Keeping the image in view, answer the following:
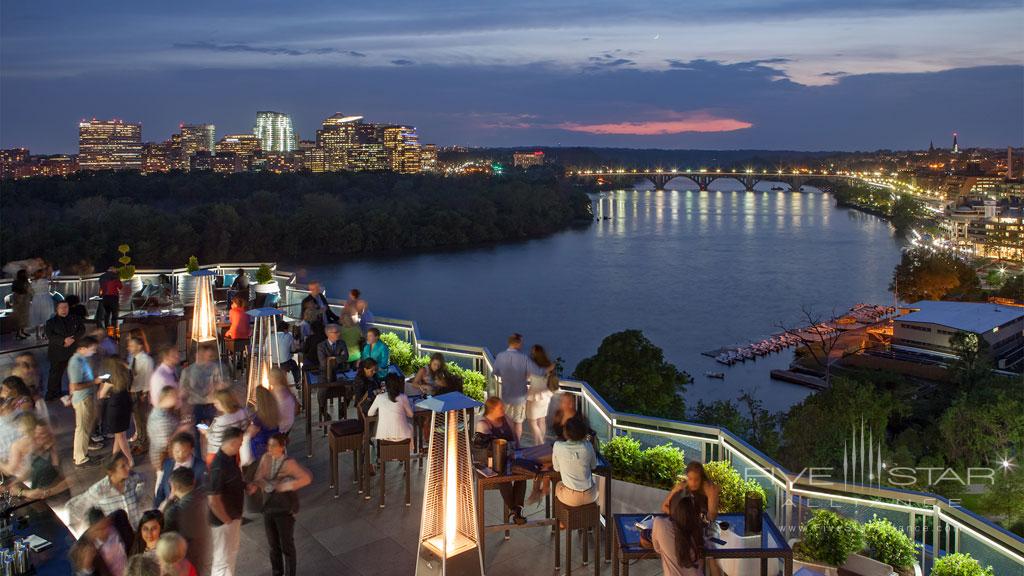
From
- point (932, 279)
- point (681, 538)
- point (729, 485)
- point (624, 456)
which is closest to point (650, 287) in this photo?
point (932, 279)

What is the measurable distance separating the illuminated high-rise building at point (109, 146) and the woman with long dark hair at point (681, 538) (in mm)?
88874

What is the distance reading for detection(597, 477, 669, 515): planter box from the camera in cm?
548

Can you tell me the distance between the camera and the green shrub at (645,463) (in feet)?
18.2

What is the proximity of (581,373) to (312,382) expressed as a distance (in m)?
20.4

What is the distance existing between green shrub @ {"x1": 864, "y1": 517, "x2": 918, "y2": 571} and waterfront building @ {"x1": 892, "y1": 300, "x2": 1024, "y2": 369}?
148ft

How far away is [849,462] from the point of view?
81.4ft

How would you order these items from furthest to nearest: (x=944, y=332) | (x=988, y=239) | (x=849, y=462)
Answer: (x=988, y=239), (x=944, y=332), (x=849, y=462)

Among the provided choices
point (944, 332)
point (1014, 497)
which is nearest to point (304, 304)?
point (1014, 497)

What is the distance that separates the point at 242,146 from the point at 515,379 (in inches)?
6264

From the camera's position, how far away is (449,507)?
179 inches

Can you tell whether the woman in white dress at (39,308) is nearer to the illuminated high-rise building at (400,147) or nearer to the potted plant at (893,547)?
the potted plant at (893,547)

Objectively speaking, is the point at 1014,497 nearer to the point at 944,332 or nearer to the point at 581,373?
the point at 581,373

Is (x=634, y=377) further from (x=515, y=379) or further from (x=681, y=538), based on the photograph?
(x=681, y=538)

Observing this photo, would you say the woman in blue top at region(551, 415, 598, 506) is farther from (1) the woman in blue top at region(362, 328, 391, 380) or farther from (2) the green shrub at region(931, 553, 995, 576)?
(1) the woman in blue top at region(362, 328, 391, 380)
